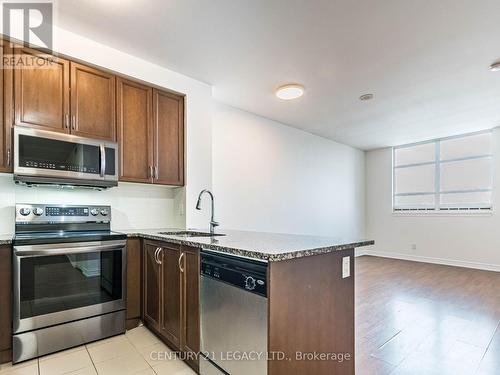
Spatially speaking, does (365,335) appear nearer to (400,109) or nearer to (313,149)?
(400,109)

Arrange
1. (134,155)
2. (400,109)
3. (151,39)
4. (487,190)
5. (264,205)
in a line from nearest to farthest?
(151,39), (134,155), (400,109), (264,205), (487,190)

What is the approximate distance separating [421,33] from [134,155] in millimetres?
2824

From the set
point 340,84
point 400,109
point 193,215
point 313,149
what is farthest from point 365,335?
point 313,149

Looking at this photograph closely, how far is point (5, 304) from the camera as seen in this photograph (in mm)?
1986

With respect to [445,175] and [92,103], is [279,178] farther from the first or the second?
[445,175]

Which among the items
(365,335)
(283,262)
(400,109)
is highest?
(400,109)

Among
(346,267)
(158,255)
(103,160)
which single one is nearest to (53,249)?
(158,255)

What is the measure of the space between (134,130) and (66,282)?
4.94 feet

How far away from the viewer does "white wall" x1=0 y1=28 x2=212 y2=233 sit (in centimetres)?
245

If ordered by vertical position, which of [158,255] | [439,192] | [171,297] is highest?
[439,192]

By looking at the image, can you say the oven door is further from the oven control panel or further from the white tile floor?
the oven control panel

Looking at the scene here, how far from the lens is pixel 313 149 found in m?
5.68

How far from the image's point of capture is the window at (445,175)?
18.0ft

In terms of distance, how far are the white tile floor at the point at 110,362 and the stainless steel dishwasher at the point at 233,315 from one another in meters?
0.41
